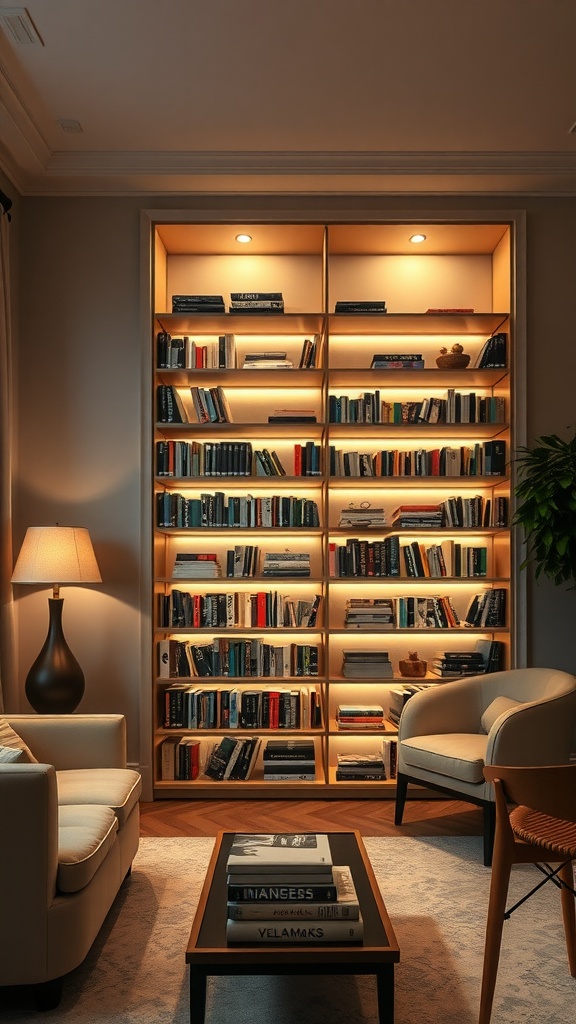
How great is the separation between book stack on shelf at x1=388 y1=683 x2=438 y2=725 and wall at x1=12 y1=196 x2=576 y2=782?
2.17 feet

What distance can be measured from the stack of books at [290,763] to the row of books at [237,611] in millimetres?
669

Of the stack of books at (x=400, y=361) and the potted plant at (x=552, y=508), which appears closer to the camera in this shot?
the potted plant at (x=552, y=508)

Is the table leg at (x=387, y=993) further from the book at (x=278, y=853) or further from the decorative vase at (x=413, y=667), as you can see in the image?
the decorative vase at (x=413, y=667)

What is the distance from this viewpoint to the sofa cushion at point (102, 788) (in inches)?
124

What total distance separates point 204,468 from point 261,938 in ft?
10.1

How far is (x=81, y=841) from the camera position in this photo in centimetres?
271

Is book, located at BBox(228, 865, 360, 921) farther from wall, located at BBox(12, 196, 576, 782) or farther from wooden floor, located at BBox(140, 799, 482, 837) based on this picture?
wall, located at BBox(12, 196, 576, 782)

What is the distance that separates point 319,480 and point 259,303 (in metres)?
1.04

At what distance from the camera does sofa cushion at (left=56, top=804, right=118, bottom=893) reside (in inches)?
100

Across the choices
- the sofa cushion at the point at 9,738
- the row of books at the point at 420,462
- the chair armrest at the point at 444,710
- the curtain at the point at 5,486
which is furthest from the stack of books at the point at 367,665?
the sofa cushion at the point at 9,738

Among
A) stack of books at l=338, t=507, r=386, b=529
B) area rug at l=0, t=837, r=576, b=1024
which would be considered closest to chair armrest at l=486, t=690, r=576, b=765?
area rug at l=0, t=837, r=576, b=1024

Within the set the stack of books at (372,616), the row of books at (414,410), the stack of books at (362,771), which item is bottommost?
the stack of books at (362,771)

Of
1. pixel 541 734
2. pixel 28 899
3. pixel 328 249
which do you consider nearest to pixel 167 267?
pixel 328 249

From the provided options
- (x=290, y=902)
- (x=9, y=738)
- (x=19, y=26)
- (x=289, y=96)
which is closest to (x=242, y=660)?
(x=9, y=738)
